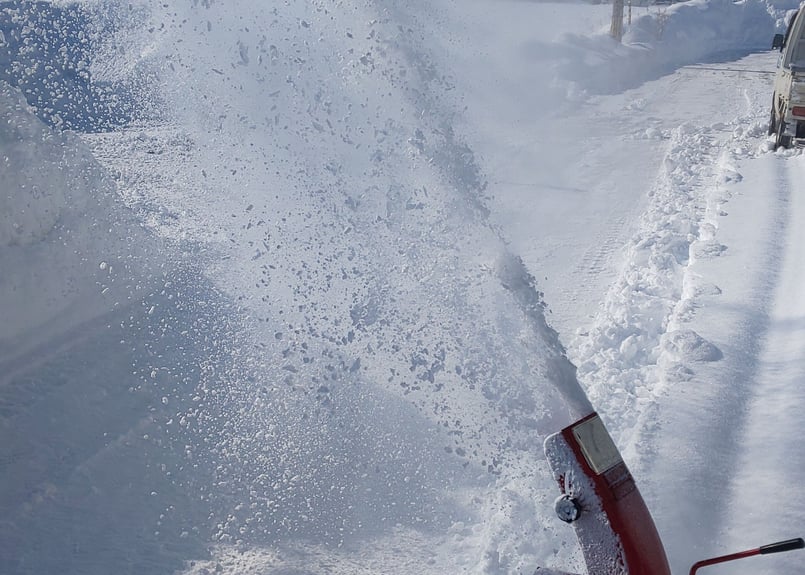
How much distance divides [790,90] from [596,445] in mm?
8305

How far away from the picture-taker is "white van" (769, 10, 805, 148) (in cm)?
914

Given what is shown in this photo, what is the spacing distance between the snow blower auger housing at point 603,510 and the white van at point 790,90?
8077 millimetres

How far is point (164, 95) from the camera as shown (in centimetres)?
1254

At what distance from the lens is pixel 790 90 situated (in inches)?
363

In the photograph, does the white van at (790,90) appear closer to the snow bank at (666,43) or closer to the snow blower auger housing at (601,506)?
the snow bank at (666,43)

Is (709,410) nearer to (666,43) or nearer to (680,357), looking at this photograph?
(680,357)

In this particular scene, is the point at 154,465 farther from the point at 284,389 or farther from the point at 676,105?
the point at 676,105

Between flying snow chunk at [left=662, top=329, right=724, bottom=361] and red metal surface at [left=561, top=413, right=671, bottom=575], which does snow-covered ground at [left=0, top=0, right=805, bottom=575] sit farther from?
red metal surface at [left=561, top=413, right=671, bottom=575]

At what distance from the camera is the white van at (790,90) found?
30.0 feet

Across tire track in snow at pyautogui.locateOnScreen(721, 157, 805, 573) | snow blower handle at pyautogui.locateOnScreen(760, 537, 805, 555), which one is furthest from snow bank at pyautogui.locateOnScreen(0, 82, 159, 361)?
snow blower handle at pyautogui.locateOnScreen(760, 537, 805, 555)

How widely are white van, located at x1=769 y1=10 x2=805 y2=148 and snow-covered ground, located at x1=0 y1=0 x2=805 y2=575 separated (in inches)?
11.2

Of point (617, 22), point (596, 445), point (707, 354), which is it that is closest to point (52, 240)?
point (707, 354)

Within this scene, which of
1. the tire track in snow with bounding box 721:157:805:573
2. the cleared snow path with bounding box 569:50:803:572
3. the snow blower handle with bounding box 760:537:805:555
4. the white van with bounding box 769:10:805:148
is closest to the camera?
the snow blower handle with bounding box 760:537:805:555

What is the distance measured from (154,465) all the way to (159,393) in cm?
79
